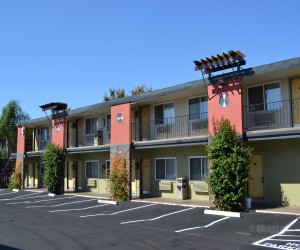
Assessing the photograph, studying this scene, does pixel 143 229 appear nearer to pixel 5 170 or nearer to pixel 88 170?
pixel 88 170

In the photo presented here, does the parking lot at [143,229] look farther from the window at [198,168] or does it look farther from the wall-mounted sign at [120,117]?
the wall-mounted sign at [120,117]

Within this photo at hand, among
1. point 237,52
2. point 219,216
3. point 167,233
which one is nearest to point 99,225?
point 167,233

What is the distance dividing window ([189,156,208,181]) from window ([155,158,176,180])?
1.30 m

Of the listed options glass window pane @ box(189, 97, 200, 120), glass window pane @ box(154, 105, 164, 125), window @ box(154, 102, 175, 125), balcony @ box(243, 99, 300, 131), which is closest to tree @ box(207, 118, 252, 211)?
balcony @ box(243, 99, 300, 131)

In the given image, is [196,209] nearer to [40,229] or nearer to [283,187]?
[283,187]

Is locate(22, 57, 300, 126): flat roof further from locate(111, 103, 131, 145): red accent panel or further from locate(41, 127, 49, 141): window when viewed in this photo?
locate(41, 127, 49, 141): window

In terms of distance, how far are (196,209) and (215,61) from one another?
22.0 feet

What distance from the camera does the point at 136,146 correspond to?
798 inches

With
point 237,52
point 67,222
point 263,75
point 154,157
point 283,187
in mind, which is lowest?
point 67,222

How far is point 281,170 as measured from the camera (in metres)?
15.8

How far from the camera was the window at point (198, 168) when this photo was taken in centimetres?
1882

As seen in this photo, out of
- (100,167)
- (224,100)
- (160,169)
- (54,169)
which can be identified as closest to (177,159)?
(160,169)

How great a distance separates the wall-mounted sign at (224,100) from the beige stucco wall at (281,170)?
8.24ft

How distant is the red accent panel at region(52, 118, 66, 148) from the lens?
2630cm
